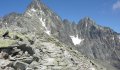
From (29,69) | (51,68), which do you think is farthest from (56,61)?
(29,69)

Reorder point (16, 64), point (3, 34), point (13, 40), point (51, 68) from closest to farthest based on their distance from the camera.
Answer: point (16, 64)
point (51, 68)
point (13, 40)
point (3, 34)

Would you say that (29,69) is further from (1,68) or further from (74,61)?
(74,61)

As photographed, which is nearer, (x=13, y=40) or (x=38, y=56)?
(x=38, y=56)

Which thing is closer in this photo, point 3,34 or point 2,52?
point 2,52

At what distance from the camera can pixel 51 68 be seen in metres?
36.2

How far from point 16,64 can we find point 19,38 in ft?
23.7

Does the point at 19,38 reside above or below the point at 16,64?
above

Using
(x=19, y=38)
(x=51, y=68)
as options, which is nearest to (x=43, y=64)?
(x=51, y=68)

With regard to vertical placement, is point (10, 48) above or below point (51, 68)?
above

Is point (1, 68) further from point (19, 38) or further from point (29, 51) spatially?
point (19, 38)

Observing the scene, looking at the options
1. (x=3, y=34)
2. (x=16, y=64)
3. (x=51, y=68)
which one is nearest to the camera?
(x=16, y=64)

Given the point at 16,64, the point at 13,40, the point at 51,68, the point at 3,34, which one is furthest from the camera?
the point at 3,34

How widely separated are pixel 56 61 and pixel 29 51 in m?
3.45

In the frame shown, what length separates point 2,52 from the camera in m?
36.6
